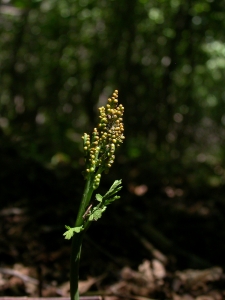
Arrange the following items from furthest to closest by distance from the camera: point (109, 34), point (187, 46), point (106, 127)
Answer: point (109, 34) < point (187, 46) < point (106, 127)

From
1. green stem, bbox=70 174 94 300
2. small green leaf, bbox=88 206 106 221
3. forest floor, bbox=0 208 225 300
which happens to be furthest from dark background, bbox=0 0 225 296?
small green leaf, bbox=88 206 106 221

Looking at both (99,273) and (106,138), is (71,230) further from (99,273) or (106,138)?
(99,273)

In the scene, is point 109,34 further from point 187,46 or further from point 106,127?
point 106,127

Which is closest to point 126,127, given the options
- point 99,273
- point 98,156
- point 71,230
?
point 99,273

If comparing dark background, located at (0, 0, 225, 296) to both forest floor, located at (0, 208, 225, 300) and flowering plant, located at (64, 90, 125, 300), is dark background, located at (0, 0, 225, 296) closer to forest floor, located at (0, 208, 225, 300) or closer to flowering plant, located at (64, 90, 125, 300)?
forest floor, located at (0, 208, 225, 300)

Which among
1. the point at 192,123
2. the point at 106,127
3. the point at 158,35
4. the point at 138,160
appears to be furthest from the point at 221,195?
the point at 106,127
